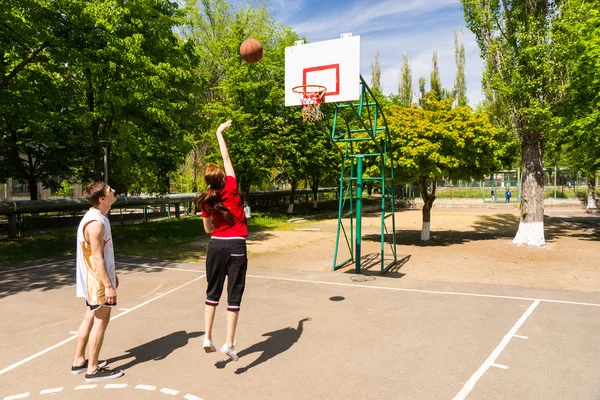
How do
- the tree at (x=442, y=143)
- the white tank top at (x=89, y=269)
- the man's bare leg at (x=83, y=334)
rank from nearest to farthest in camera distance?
the white tank top at (x=89, y=269)
the man's bare leg at (x=83, y=334)
the tree at (x=442, y=143)

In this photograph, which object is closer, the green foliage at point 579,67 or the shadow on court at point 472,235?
the green foliage at point 579,67

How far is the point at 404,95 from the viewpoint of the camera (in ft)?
176

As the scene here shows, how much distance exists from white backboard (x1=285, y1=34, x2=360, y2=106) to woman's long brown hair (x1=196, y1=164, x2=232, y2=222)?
5.39 metres

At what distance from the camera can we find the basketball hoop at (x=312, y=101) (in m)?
9.48

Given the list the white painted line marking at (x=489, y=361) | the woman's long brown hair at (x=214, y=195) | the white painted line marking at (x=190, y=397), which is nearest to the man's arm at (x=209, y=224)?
the woman's long brown hair at (x=214, y=195)

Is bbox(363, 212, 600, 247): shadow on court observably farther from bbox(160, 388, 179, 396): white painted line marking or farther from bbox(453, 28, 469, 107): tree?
bbox(453, 28, 469, 107): tree

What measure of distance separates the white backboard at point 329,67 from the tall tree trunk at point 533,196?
953 centimetres

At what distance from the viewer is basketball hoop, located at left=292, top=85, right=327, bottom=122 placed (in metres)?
9.48

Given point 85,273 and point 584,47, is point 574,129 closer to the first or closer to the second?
point 584,47

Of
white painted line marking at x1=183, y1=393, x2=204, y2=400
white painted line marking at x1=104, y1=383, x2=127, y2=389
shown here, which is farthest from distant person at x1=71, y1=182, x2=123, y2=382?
white painted line marking at x1=183, y1=393, x2=204, y2=400

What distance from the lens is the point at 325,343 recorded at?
5.55m

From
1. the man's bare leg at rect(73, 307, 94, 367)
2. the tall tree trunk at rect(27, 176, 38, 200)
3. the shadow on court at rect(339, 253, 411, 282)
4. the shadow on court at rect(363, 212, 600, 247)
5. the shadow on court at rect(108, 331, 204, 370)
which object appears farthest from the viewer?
the tall tree trunk at rect(27, 176, 38, 200)

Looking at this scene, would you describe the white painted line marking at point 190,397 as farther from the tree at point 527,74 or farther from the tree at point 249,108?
the tree at point 249,108

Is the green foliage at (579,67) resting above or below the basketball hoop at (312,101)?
above
